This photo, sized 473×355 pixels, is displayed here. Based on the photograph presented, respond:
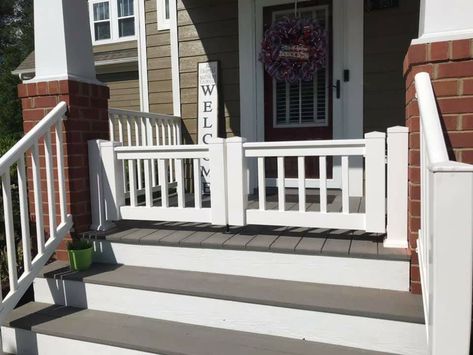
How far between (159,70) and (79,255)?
2.62 meters

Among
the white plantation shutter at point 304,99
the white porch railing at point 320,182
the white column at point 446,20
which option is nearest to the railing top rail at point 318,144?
the white porch railing at point 320,182

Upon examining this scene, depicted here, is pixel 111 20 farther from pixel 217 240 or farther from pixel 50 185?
pixel 217 240

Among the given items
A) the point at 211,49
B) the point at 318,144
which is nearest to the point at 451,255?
the point at 318,144

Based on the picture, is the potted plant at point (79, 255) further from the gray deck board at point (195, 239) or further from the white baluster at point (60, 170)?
the gray deck board at point (195, 239)

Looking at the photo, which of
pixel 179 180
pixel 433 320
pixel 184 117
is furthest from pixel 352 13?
pixel 433 320

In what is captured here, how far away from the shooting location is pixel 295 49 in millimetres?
3936

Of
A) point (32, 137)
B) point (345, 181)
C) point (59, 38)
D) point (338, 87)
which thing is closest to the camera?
point (345, 181)

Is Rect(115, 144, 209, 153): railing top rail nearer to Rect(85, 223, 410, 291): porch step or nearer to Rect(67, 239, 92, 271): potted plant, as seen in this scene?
Rect(85, 223, 410, 291): porch step

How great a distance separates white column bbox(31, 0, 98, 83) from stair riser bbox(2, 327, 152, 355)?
62.9 inches

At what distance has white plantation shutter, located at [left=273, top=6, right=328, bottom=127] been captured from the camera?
4111mm

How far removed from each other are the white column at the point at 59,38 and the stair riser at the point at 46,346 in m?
1.60

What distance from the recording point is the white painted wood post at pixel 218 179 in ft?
8.71

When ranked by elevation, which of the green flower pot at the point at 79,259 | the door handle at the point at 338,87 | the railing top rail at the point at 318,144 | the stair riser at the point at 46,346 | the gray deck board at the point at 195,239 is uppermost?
the door handle at the point at 338,87

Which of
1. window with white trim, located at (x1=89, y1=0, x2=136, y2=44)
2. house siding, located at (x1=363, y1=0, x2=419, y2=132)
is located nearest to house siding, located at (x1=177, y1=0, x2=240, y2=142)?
house siding, located at (x1=363, y1=0, x2=419, y2=132)
